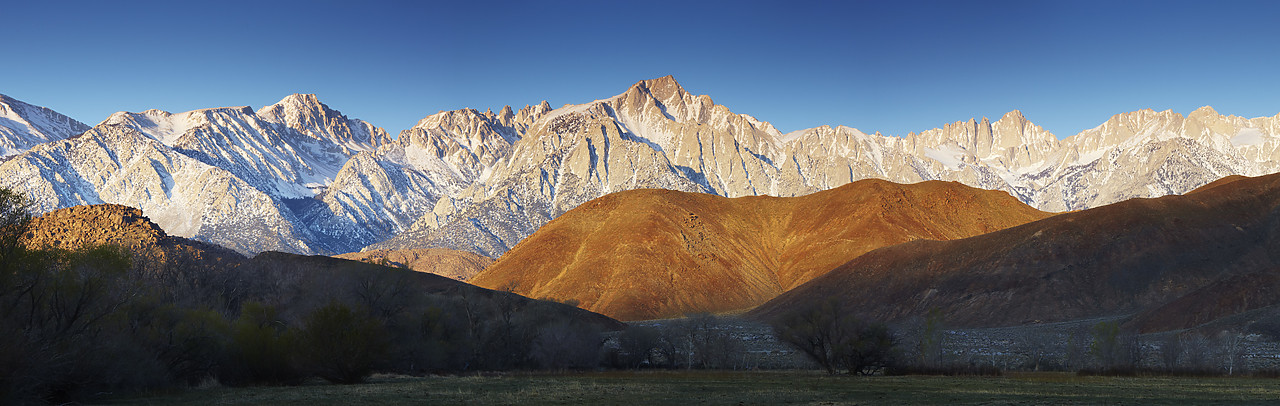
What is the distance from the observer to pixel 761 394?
39.5 m

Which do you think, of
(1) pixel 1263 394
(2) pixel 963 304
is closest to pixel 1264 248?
(2) pixel 963 304

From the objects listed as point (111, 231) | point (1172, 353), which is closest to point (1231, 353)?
point (1172, 353)

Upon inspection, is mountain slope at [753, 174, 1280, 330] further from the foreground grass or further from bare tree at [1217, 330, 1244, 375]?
the foreground grass

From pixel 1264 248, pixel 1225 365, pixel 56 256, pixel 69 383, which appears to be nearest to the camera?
pixel 69 383

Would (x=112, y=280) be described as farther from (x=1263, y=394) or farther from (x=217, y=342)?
(x=1263, y=394)

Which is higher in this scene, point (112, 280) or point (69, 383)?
point (112, 280)

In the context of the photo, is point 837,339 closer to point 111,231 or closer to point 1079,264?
point 1079,264

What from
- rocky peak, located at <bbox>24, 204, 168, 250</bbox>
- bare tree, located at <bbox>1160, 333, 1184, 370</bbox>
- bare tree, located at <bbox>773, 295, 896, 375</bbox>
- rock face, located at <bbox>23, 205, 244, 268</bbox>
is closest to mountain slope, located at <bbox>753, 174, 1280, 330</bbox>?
bare tree, located at <bbox>1160, 333, 1184, 370</bbox>

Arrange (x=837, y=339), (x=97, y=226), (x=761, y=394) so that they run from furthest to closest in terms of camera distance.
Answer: (x=97, y=226), (x=837, y=339), (x=761, y=394)

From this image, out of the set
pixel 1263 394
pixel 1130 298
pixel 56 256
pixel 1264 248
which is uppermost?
pixel 1264 248

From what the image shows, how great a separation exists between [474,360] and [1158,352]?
62.9m

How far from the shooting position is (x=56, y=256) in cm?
3619

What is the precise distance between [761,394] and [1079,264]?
107m

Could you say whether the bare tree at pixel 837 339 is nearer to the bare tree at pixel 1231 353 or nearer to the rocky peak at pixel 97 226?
the bare tree at pixel 1231 353
